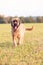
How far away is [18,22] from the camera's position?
8438mm

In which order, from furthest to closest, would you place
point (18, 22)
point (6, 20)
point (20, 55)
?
1. point (6, 20)
2. point (18, 22)
3. point (20, 55)

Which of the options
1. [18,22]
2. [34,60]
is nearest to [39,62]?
[34,60]

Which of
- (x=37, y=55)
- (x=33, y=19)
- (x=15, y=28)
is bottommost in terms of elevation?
(x=33, y=19)

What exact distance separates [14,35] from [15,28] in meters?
0.32

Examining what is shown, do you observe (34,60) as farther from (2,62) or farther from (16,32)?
(16,32)

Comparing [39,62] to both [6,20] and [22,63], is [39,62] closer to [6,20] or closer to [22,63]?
[22,63]

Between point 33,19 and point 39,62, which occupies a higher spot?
point 39,62

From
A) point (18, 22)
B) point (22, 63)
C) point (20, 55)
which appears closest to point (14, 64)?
point (22, 63)

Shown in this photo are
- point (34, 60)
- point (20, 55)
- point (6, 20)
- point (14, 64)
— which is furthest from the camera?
point (6, 20)

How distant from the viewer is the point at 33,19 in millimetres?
48875

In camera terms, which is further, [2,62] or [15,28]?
[15,28]

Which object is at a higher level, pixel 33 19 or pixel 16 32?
pixel 16 32

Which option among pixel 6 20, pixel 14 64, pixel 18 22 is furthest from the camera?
pixel 6 20

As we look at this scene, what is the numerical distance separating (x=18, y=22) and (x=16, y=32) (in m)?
0.45
